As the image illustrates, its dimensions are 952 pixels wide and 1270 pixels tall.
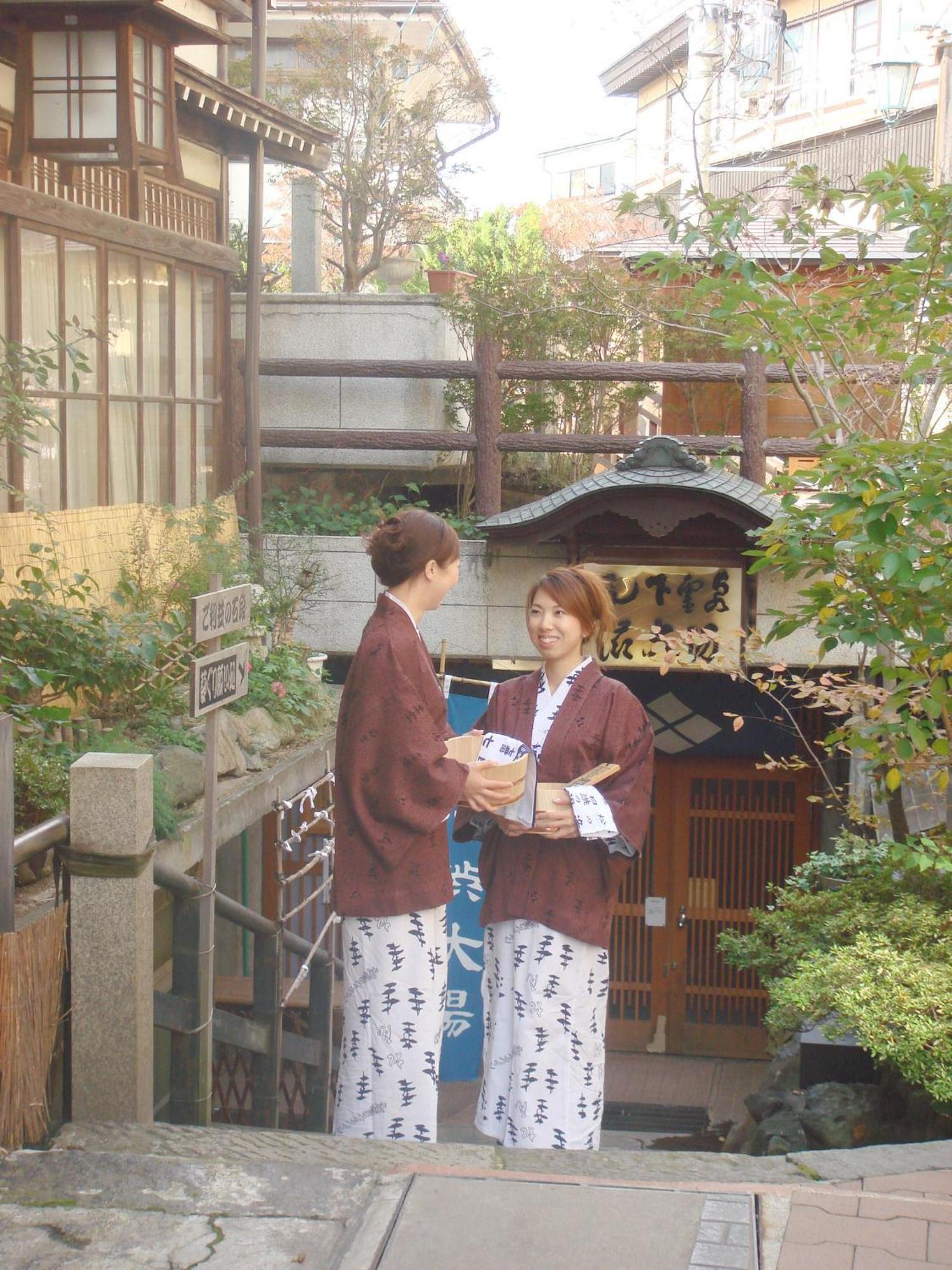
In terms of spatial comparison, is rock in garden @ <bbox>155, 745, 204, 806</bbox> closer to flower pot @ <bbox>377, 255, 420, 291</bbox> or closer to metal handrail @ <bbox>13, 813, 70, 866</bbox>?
metal handrail @ <bbox>13, 813, 70, 866</bbox>

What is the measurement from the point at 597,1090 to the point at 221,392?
7288 millimetres

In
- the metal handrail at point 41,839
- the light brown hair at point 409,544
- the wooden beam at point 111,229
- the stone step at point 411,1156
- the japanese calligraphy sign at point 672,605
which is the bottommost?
the stone step at point 411,1156

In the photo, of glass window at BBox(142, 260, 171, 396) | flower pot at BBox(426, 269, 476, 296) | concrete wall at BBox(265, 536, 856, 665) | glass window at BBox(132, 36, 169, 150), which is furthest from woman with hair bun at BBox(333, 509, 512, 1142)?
flower pot at BBox(426, 269, 476, 296)

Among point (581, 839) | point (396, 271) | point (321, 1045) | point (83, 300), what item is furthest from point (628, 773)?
point (396, 271)

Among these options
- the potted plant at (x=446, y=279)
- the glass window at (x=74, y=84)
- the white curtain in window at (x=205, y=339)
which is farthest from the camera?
the potted plant at (x=446, y=279)

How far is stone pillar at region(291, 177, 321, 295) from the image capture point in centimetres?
1329

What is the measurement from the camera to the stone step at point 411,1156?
3480 mm

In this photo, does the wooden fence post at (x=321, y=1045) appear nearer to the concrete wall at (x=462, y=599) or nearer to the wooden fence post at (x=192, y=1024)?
the wooden fence post at (x=192, y=1024)

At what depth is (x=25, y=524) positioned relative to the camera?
702cm

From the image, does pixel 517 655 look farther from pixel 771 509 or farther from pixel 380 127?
pixel 380 127

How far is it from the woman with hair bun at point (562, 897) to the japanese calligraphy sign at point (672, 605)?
5.23m

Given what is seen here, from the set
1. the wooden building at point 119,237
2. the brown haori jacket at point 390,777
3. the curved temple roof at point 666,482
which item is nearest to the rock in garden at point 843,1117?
the brown haori jacket at point 390,777

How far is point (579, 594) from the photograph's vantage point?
4242 millimetres

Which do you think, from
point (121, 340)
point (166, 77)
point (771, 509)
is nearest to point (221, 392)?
point (121, 340)
